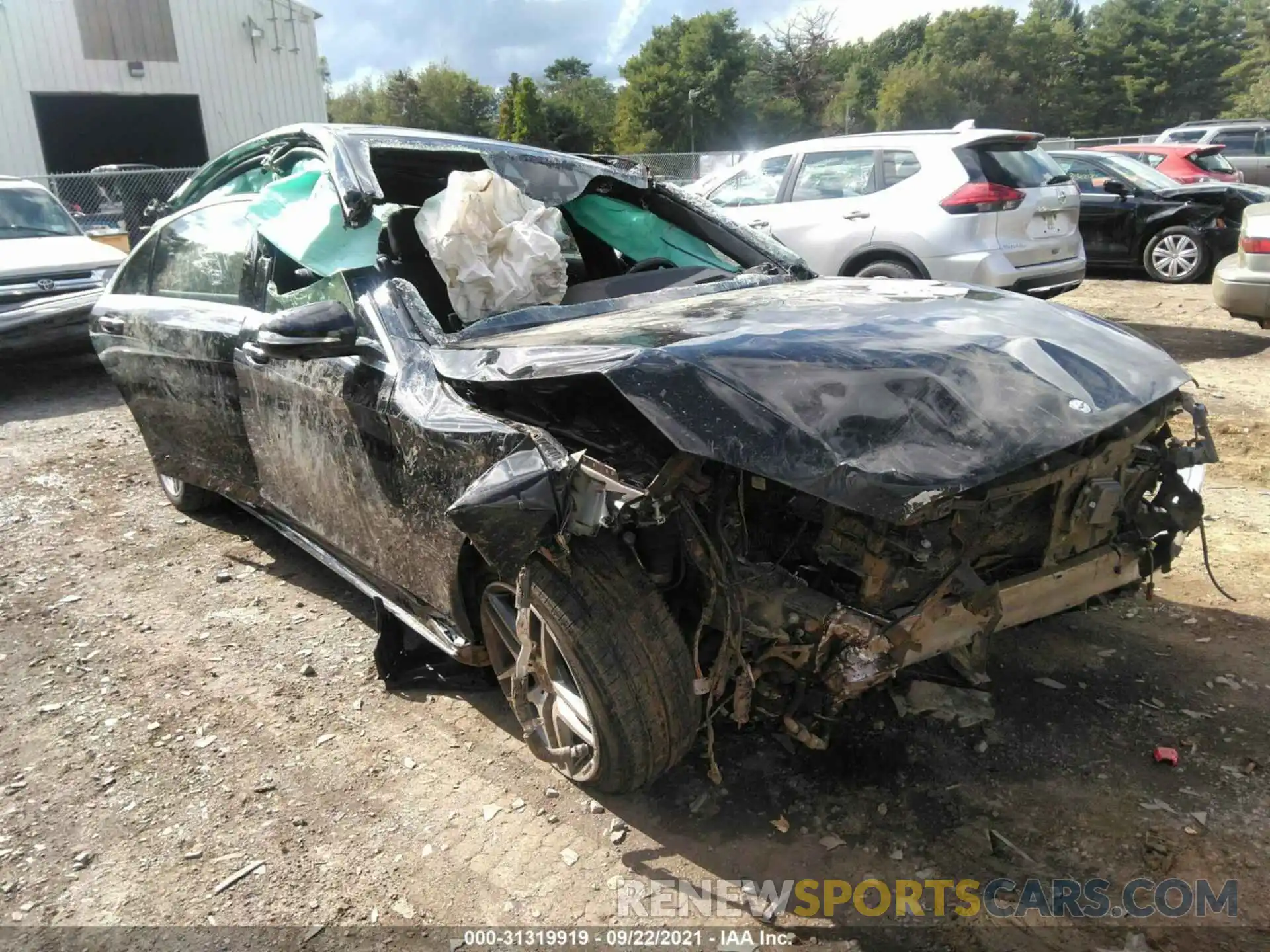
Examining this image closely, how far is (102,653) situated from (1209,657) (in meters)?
4.14

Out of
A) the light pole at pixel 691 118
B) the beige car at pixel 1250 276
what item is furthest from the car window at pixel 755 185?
the light pole at pixel 691 118

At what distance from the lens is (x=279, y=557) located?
4309 millimetres

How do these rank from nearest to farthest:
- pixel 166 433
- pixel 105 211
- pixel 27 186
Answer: pixel 166 433, pixel 27 186, pixel 105 211

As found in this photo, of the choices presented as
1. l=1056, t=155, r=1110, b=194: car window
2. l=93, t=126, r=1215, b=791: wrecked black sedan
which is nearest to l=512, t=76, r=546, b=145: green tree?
l=1056, t=155, r=1110, b=194: car window

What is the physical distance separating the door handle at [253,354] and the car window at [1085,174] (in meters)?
10.5

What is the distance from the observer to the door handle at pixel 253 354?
330 cm

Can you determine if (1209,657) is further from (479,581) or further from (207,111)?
(207,111)

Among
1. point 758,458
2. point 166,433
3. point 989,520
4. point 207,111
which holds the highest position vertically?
point 207,111

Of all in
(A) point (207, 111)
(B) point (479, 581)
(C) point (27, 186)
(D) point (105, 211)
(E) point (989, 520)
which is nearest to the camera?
(E) point (989, 520)

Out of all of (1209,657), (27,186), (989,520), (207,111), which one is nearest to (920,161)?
(1209,657)

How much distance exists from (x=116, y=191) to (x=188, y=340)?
1300cm

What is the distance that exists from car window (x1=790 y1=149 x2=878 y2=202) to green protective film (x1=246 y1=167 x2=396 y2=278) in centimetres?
534

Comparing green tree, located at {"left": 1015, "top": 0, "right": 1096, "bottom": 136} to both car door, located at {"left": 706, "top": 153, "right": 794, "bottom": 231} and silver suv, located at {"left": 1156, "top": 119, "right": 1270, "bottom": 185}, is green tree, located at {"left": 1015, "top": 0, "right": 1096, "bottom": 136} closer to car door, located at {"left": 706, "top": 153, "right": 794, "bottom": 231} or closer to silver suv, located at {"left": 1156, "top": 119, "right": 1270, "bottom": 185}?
silver suv, located at {"left": 1156, "top": 119, "right": 1270, "bottom": 185}

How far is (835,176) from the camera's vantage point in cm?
785
